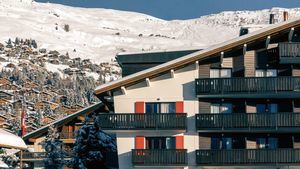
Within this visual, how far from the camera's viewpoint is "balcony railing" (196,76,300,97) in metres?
37.2

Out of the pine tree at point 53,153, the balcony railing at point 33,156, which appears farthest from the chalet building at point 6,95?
the pine tree at point 53,153

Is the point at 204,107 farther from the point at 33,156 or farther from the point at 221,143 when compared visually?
the point at 33,156

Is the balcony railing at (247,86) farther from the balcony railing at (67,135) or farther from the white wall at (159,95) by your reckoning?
the balcony railing at (67,135)

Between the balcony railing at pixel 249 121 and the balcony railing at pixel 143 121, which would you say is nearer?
the balcony railing at pixel 249 121

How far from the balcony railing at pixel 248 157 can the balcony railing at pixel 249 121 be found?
1165mm

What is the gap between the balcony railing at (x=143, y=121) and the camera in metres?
37.5

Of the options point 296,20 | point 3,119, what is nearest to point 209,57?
point 296,20

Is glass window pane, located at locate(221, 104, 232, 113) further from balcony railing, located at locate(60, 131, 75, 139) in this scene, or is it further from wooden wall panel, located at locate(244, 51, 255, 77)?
balcony railing, located at locate(60, 131, 75, 139)

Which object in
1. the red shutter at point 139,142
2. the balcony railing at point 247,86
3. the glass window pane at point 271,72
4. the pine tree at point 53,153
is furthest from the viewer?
the pine tree at point 53,153

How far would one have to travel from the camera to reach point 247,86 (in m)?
37.5

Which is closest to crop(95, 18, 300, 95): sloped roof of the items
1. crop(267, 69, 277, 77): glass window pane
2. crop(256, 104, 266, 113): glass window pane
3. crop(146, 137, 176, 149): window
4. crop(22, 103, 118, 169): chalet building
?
crop(267, 69, 277, 77): glass window pane

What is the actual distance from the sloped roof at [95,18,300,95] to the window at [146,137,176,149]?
329 cm

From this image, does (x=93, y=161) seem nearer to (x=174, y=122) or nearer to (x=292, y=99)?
(x=174, y=122)

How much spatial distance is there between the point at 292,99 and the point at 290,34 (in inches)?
136
